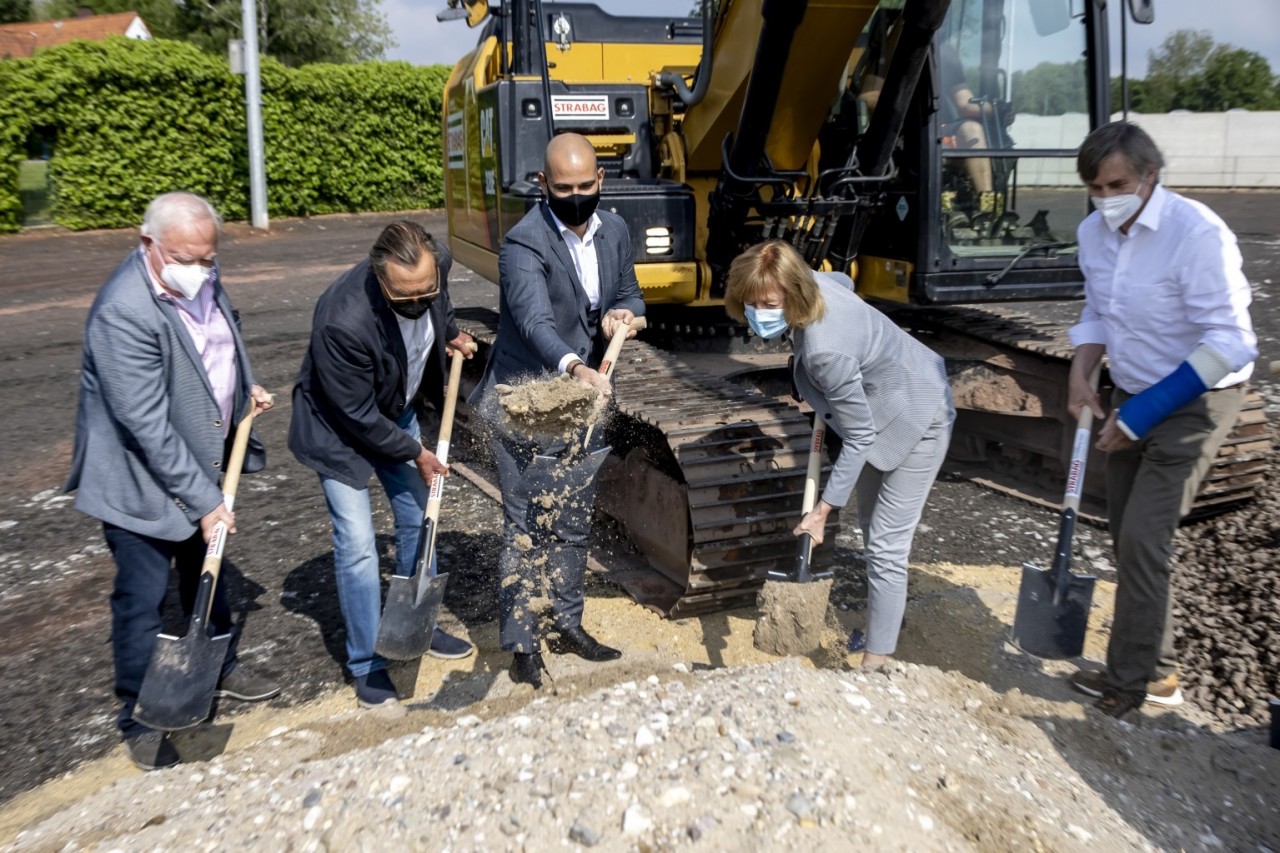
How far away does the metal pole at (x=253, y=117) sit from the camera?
19500mm

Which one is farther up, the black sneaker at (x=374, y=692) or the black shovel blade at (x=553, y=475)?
the black shovel blade at (x=553, y=475)

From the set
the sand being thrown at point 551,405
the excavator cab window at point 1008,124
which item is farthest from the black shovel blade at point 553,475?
the excavator cab window at point 1008,124

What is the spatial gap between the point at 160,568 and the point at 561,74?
490 centimetres

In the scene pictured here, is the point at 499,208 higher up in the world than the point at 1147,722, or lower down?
higher up

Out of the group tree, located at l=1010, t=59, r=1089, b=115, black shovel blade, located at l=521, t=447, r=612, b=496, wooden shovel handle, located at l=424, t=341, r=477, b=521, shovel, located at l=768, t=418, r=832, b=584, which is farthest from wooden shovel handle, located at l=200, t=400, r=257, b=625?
tree, located at l=1010, t=59, r=1089, b=115

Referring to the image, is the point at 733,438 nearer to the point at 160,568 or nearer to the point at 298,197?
the point at 160,568

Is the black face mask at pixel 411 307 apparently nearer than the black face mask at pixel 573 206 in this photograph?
→ Yes

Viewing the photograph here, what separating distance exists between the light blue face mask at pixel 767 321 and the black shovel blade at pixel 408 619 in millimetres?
1531

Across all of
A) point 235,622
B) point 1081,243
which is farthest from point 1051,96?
point 235,622

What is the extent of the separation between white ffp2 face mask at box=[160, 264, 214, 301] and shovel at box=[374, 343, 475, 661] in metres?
1.08

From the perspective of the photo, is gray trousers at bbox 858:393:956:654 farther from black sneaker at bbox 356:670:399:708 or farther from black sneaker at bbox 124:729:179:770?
black sneaker at bbox 124:729:179:770

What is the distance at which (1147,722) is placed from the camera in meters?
3.80

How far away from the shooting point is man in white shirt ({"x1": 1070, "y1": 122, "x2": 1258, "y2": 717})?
3.44 m

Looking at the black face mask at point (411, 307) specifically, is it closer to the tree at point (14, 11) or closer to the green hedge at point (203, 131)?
the green hedge at point (203, 131)
